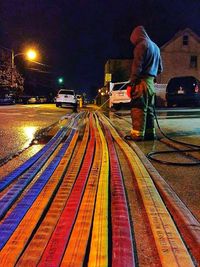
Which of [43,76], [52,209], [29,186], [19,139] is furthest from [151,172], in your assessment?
[43,76]

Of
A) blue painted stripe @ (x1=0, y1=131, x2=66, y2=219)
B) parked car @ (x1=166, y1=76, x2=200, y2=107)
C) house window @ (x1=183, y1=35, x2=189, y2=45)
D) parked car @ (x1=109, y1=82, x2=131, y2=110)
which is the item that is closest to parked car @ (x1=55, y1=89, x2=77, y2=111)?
parked car @ (x1=109, y1=82, x2=131, y2=110)

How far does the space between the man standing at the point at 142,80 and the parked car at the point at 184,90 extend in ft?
44.1

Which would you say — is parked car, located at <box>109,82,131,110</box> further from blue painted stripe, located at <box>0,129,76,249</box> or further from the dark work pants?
blue painted stripe, located at <box>0,129,76,249</box>

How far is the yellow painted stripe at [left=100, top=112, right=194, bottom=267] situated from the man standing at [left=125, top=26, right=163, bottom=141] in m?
3.48

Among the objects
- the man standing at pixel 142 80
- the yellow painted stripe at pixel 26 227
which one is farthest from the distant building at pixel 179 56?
the yellow painted stripe at pixel 26 227

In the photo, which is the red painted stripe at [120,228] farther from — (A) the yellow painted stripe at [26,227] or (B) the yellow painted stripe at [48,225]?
(A) the yellow painted stripe at [26,227]

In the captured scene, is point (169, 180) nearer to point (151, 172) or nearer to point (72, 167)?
point (151, 172)

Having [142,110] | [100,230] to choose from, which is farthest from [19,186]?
[142,110]

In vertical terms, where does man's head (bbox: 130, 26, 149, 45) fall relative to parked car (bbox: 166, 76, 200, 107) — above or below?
above

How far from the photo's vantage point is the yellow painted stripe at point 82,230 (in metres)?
2.14

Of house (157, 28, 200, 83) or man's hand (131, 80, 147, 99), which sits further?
house (157, 28, 200, 83)

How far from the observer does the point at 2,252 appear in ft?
7.29

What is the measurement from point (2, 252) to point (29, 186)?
1.71 m

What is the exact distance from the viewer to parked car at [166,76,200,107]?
20797 mm
